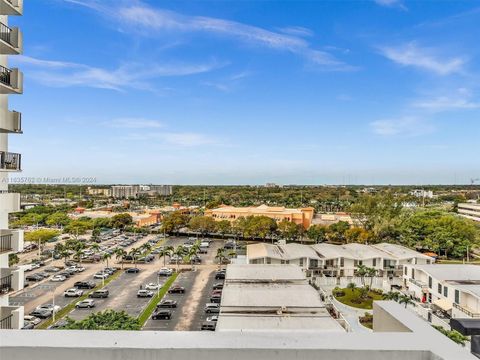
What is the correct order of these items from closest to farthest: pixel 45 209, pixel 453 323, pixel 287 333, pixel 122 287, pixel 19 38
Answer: pixel 287 333 < pixel 453 323 < pixel 19 38 < pixel 122 287 < pixel 45 209

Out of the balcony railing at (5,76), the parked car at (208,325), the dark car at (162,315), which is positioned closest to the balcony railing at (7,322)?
the balcony railing at (5,76)

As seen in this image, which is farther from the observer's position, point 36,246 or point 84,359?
point 36,246

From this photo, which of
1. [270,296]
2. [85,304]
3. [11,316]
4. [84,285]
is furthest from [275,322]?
[84,285]

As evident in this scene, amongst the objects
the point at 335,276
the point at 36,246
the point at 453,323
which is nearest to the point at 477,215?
the point at 335,276

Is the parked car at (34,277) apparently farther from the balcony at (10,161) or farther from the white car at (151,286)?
→ the balcony at (10,161)

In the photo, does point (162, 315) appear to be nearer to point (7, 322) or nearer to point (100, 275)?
point (100, 275)

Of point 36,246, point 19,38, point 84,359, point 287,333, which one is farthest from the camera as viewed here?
point 36,246

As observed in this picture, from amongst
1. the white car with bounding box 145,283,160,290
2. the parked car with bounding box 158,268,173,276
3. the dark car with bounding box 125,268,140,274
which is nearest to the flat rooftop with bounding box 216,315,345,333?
the white car with bounding box 145,283,160,290

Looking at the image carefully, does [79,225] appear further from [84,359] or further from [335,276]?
[84,359]
